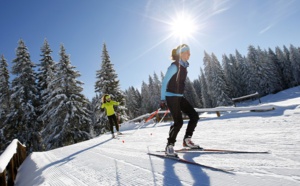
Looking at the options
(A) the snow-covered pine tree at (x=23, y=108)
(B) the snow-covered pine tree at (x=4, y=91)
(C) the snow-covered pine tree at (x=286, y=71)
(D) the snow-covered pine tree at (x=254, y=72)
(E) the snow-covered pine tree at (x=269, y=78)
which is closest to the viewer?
(A) the snow-covered pine tree at (x=23, y=108)

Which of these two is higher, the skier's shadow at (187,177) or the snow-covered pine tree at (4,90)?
the snow-covered pine tree at (4,90)

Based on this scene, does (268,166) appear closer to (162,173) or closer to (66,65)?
(162,173)

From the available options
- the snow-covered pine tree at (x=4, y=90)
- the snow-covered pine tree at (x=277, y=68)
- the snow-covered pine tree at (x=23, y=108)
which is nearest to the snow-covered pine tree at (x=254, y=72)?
the snow-covered pine tree at (x=277, y=68)

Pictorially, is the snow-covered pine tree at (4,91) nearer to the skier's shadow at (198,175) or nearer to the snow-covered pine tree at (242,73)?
the skier's shadow at (198,175)

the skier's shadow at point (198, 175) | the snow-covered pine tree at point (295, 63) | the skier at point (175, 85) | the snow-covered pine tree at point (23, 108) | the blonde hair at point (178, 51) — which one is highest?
the snow-covered pine tree at point (295, 63)

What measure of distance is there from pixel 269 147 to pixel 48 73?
27041 millimetres

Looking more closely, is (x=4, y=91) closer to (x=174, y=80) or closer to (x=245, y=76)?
(x=174, y=80)

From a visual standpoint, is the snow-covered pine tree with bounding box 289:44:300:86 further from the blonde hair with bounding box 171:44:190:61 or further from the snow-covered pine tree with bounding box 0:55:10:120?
the blonde hair with bounding box 171:44:190:61

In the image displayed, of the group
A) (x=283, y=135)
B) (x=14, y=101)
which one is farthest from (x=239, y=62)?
(x=283, y=135)

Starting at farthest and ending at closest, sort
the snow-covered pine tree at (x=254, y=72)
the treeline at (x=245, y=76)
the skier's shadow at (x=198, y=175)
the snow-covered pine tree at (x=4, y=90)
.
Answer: the snow-covered pine tree at (x=254, y=72) → the treeline at (x=245, y=76) → the snow-covered pine tree at (x=4, y=90) → the skier's shadow at (x=198, y=175)

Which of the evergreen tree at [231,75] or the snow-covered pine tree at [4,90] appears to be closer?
the snow-covered pine tree at [4,90]

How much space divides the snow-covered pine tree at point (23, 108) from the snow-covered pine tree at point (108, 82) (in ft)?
23.9

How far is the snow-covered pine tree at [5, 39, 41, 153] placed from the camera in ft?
72.4

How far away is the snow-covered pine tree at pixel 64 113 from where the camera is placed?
2102 centimetres
